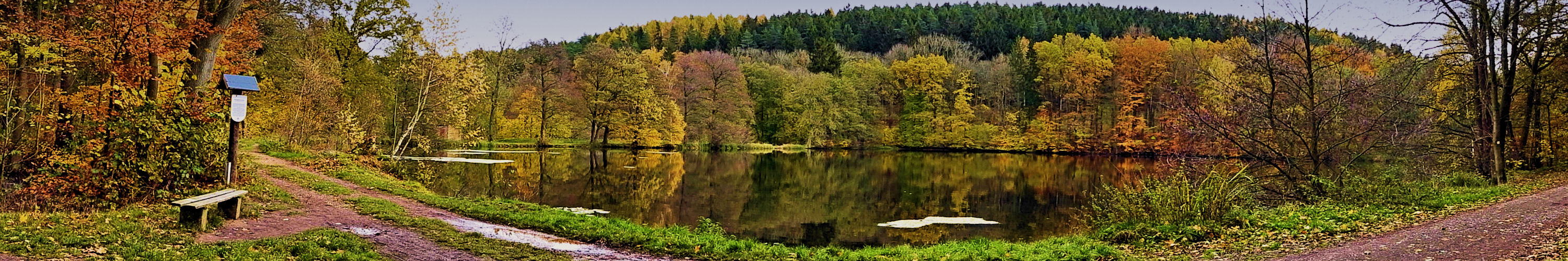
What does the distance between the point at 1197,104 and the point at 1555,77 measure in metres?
11.9

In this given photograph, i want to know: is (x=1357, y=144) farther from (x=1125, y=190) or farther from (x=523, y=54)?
(x=523, y=54)

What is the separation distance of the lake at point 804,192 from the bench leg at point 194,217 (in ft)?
18.9

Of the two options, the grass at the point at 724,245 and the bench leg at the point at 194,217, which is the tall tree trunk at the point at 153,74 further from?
the grass at the point at 724,245

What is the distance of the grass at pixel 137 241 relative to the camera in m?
6.39

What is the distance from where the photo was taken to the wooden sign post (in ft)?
34.4

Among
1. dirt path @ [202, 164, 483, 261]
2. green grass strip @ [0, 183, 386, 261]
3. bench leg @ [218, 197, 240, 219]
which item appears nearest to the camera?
green grass strip @ [0, 183, 386, 261]

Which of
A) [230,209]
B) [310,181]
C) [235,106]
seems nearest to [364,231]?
[230,209]

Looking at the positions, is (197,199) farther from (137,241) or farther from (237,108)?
(237,108)

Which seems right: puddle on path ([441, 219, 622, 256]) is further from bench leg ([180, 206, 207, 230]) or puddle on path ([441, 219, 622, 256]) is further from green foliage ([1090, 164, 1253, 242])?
green foliage ([1090, 164, 1253, 242])

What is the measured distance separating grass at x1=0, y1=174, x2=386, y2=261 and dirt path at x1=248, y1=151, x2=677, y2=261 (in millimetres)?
1805

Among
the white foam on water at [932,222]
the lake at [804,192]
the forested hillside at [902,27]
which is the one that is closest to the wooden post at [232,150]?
the lake at [804,192]

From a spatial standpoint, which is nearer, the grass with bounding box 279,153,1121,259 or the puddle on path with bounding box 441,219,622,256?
the grass with bounding box 279,153,1121,259

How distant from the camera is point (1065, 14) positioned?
4835 inches

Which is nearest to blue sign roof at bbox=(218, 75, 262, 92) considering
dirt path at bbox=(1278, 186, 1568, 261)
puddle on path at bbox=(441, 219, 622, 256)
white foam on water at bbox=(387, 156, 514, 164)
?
puddle on path at bbox=(441, 219, 622, 256)
